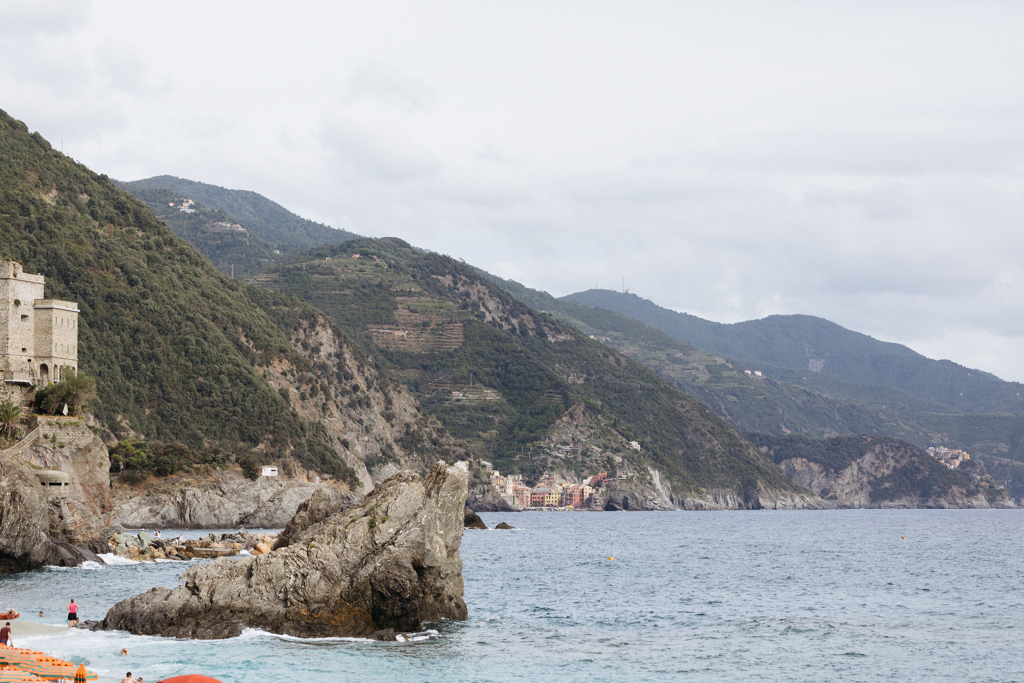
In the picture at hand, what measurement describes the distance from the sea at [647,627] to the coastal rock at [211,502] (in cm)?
2912

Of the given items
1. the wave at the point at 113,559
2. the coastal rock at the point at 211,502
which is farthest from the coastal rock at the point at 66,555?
the coastal rock at the point at 211,502

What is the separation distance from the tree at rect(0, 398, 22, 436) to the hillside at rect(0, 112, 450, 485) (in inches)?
1496

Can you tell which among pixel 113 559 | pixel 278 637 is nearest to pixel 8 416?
pixel 113 559

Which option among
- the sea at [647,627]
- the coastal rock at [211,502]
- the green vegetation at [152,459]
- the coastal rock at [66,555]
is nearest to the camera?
the sea at [647,627]

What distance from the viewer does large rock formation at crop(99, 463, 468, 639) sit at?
118 feet

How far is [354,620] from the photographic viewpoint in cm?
3681

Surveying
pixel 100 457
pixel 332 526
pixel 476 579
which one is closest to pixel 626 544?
pixel 476 579

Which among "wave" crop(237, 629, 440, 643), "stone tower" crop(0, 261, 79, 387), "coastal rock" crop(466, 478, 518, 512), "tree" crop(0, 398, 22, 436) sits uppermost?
"stone tower" crop(0, 261, 79, 387)

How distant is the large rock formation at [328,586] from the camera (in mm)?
35906

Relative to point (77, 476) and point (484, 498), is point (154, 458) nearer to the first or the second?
point (77, 476)

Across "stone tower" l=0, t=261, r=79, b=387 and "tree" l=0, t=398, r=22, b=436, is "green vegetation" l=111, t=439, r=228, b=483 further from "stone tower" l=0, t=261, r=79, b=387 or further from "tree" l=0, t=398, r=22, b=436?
"tree" l=0, t=398, r=22, b=436

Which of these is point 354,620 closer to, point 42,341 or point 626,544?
point 42,341

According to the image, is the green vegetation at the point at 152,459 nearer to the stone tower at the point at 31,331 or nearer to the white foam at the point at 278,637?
the stone tower at the point at 31,331

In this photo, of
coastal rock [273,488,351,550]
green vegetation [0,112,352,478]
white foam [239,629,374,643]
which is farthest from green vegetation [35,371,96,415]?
white foam [239,629,374,643]
